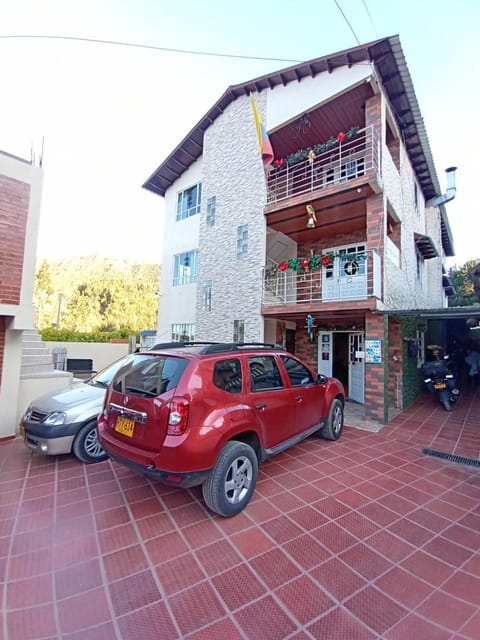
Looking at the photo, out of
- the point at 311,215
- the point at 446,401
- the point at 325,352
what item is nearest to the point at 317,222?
the point at 311,215

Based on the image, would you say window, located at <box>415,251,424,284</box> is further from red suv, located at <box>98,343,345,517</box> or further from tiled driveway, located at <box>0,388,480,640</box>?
red suv, located at <box>98,343,345,517</box>

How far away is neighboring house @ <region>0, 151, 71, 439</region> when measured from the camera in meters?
5.12

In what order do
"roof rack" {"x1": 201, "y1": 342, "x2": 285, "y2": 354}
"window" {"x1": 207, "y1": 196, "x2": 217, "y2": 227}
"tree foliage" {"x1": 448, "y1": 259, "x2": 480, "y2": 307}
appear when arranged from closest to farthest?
"roof rack" {"x1": 201, "y1": 342, "x2": 285, "y2": 354}
"window" {"x1": 207, "y1": 196, "x2": 217, "y2": 227}
"tree foliage" {"x1": 448, "y1": 259, "x2": 480, "y2": 307}

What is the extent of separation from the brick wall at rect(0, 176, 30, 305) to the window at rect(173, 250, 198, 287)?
22.7ft

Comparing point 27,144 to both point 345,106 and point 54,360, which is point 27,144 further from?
point 345,106

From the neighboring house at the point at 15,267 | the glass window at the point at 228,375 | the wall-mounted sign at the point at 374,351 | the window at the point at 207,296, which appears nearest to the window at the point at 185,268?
the window at the point at 207,296

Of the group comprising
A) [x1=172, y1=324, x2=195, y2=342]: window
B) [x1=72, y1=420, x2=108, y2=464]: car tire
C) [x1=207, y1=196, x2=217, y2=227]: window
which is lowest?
[x1=72, y1=420, x2=108, y2=464]: car tire

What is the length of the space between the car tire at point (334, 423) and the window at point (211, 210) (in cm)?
818

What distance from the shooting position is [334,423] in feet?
17.4

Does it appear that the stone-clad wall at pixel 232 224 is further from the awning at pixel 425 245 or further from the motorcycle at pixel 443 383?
the awning at pixel 425 245

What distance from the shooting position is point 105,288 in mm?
25141

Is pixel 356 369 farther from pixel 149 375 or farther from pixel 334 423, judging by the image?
pixel 149 375

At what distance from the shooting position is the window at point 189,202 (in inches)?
491

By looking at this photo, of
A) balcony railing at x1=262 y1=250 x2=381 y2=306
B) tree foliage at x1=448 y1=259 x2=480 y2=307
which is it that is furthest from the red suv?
tree foliage at x1=448 y1=259 x2=480 y2=307
